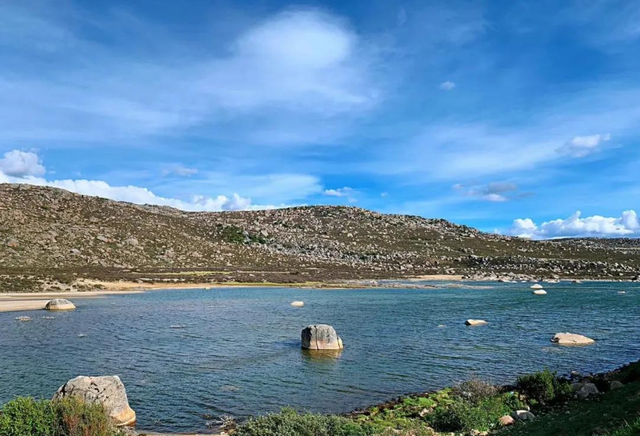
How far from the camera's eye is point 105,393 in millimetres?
15852

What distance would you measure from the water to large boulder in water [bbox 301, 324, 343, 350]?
0.78 m

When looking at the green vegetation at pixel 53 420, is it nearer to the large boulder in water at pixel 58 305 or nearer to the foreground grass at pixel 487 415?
the foreground grass at pixel 487 415

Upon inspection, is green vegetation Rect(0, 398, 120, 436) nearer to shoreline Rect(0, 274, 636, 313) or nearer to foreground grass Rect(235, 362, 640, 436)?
foreground grass Rect(235, 362, 640, 436)

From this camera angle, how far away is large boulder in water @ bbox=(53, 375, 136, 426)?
15.5m

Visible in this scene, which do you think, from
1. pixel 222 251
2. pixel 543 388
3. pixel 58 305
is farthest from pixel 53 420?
pixel 222 251

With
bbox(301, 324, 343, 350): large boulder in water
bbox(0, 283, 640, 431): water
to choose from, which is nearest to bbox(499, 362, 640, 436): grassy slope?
bbox(0, 283, 640, 431): water

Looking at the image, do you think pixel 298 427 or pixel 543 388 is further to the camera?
pixel 543 388

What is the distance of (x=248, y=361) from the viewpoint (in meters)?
25.7

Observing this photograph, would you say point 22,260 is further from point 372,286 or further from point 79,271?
point 372,286

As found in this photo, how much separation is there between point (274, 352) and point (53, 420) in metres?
17.6

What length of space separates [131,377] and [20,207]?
10372 cm

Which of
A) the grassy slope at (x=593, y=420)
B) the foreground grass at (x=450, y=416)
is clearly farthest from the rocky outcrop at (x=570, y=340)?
the grassy slope at (x=593, y=420)

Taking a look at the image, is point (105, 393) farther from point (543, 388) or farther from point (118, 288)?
point (118, 288)

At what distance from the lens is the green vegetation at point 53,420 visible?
424 inches
